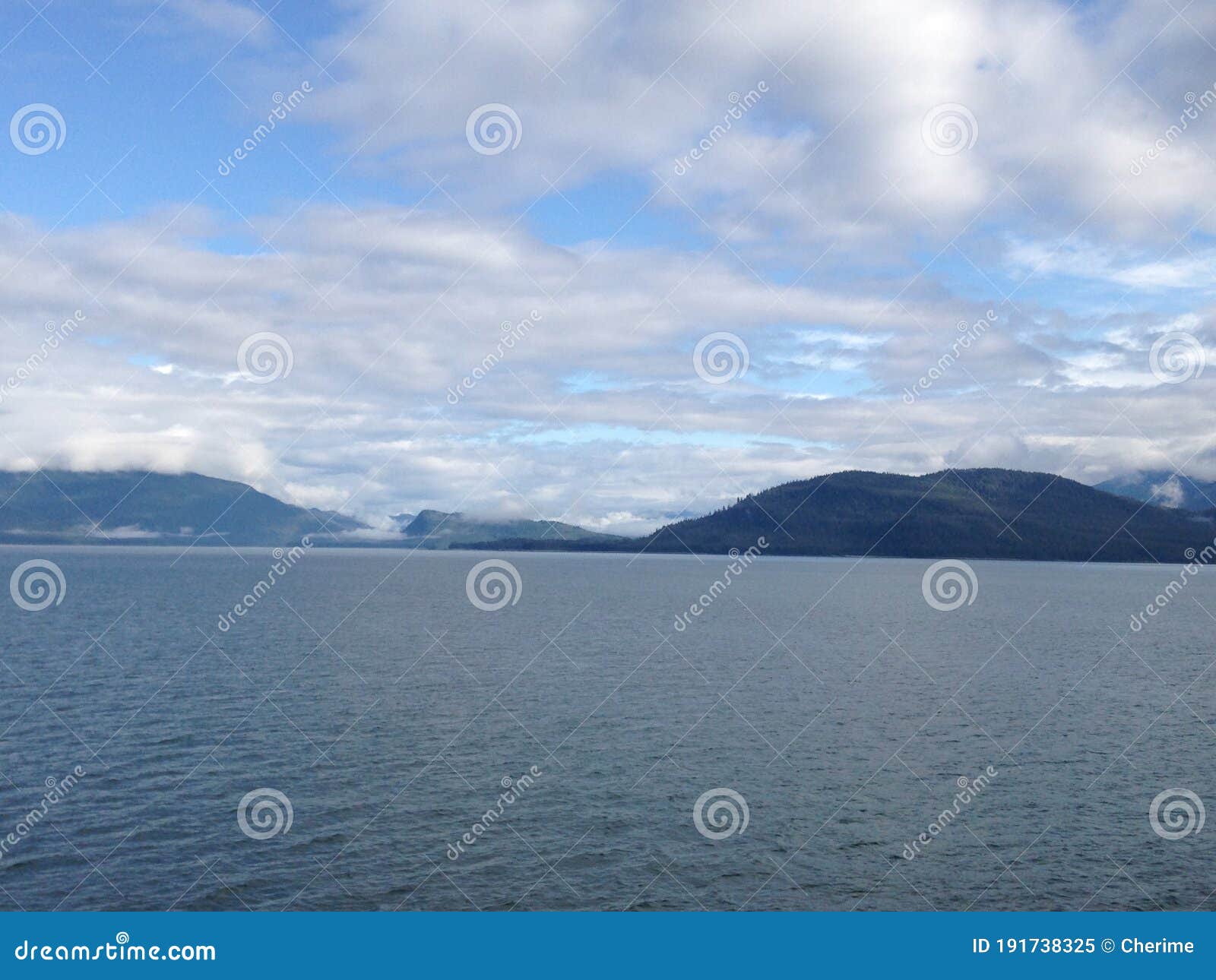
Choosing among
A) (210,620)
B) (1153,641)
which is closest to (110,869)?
(210,620)

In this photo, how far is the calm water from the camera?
3275 cm

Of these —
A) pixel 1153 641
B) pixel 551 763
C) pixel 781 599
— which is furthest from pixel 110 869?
pixel 781 599

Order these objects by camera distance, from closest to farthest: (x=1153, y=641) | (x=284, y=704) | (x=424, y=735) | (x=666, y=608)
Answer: (x=424, y=735)
(x=284, y=704)
(x=1153, y=641)
(x=666, y=608)

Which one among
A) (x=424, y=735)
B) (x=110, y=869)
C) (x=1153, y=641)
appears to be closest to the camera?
(x=110, y=869)

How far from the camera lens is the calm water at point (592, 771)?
107 ft

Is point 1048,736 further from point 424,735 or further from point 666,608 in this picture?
point 666,608

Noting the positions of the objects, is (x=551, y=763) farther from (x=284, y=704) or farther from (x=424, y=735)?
(x=284, y=704)

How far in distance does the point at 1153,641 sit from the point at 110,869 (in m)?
115

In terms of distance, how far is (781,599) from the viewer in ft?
590

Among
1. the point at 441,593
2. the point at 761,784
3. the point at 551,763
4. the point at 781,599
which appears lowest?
the point at 761,784

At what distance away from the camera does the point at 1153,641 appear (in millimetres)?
107562

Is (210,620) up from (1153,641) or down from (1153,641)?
up

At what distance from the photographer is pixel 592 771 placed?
45844mm

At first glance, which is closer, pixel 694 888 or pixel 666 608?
pixel 694 888
